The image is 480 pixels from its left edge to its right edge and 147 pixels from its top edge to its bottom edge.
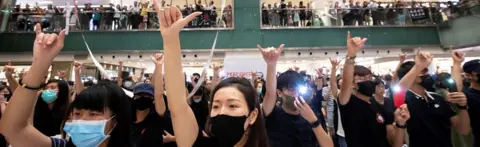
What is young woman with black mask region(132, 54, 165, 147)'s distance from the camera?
7.38 ft

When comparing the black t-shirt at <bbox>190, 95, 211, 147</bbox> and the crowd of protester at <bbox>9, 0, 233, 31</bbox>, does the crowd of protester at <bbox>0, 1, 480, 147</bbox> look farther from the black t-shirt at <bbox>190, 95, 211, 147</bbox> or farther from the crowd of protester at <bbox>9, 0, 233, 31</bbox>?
the crowd of protester at <bbox>9, 0, 233, 31</bbox>

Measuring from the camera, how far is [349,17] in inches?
444

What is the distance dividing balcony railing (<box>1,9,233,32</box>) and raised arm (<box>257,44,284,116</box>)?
875 centimetres

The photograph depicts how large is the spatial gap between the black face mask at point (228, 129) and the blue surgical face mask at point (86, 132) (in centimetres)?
55

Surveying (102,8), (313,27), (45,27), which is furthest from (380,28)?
(45,27)

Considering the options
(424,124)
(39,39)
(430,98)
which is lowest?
(424,124)

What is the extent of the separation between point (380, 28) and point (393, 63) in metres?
2.86

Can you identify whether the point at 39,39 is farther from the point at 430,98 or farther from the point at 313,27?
the point at 313,27

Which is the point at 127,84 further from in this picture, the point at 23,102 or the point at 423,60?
the point at 423,60

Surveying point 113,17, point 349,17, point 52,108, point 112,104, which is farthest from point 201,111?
point 349,17

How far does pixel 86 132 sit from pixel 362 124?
1768mm

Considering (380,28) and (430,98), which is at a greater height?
Result: (380,28)

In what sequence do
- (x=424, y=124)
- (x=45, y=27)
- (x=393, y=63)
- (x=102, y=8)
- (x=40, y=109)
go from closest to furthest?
(x=424, y=124) < (x=40, y=109) < (x=45, y=27) < (x=102, y=8) < (x=393, y=63)

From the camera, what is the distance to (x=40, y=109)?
279 cm
